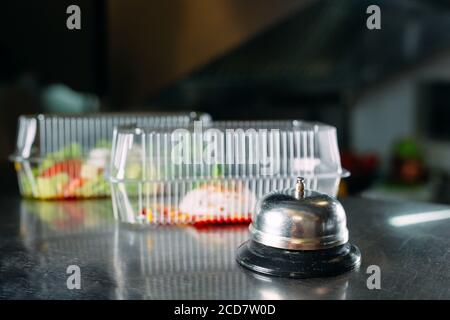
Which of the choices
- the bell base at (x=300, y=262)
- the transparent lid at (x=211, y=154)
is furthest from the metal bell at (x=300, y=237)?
the transparent lid at (x=211, y=154)

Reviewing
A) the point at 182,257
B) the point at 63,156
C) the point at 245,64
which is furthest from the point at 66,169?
the point at 245,64

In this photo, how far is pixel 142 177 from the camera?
4.82ft

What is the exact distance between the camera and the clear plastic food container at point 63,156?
69.7 inches

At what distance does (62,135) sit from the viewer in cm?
184

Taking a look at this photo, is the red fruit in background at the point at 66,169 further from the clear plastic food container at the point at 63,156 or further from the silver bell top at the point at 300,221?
the silver bell top at the point at 300,221

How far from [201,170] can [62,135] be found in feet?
1.81

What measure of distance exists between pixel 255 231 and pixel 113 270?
0.26m

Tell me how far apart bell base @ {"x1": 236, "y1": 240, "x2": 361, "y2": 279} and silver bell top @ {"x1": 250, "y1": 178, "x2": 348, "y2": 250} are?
0.03 ft

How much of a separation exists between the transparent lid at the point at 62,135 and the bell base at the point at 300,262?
2.30 feet

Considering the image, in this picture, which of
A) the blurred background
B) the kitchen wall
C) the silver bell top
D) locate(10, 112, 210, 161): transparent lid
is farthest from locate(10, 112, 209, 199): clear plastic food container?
the kitchen wall

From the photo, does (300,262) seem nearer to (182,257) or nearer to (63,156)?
(182,257)

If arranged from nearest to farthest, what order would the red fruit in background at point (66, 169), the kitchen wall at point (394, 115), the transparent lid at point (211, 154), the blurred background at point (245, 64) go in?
1. the transparent lid at point (211, 154)
2. the red fruit in background at point (66, 169)
3. the blurred background at point (245, 64)
4. the kitchen wall at point (394, 115)
